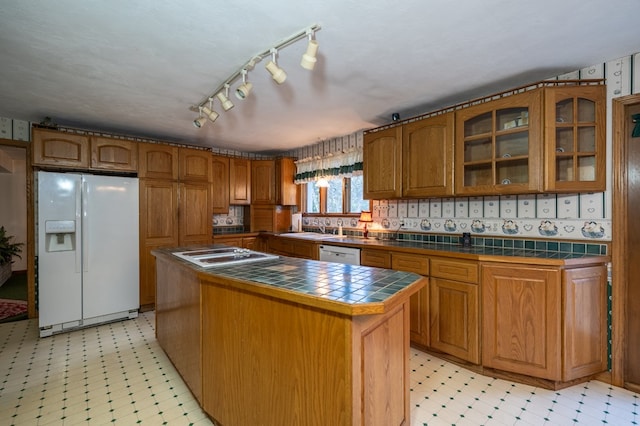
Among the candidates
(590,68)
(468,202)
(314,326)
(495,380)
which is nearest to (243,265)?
(314,326)

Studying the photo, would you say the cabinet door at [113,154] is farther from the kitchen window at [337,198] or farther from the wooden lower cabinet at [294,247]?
the kitchen window at [337,198]

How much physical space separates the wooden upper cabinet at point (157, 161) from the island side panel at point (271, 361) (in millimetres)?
2571

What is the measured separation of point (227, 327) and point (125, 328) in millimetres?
2335

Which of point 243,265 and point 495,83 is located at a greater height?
point 495,83

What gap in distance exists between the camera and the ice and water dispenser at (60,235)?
2.91m

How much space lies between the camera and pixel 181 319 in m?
2.07

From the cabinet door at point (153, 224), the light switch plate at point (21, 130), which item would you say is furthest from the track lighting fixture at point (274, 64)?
the light switch plate at point (21, 130)

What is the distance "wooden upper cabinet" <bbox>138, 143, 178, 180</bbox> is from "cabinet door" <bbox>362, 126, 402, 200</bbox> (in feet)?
8.13

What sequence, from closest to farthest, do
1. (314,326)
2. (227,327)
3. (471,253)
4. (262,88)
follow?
(314,326) < (227,327) < (471,253) < (262,88)

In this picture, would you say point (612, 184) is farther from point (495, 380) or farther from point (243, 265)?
point (243, 265)

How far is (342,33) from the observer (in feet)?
5.63

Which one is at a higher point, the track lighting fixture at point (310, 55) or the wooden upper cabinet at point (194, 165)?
the track lighting fixture at point (310, 55)

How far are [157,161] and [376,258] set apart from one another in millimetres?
2934

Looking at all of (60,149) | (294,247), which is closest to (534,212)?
(294,247)
